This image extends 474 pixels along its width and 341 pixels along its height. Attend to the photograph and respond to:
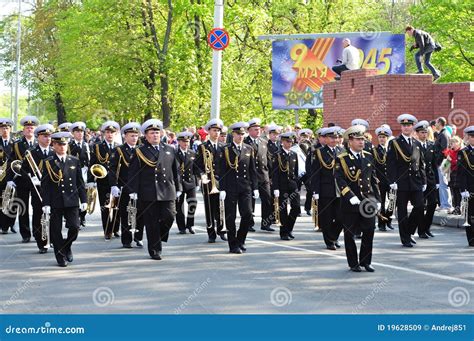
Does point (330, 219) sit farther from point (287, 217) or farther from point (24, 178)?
point (24, 178)

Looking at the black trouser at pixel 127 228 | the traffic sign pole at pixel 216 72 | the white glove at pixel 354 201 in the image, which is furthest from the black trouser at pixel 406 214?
the traffic sign pole at pixel 216 72

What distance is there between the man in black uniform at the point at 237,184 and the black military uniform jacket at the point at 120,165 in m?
1.68

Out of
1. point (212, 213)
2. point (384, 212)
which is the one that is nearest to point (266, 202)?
point (212, 213)

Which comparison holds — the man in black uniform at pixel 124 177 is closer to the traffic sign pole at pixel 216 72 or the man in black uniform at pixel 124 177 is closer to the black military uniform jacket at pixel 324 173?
the black military uniform jacket at pixel 324 173

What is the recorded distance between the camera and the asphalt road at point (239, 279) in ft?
31.7

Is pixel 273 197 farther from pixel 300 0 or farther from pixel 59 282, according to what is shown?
pixel 300 0

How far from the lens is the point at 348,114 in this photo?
27.9 m

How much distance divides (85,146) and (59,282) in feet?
22.8

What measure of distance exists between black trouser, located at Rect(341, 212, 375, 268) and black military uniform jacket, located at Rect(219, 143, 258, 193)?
108 inches

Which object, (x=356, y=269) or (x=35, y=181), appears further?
(x=35, y=181)

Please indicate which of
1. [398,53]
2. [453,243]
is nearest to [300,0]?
[398,53]

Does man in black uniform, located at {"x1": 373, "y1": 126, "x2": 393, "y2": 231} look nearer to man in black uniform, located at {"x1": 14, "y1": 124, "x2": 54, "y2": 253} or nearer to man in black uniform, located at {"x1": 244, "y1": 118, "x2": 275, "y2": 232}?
man in black uniform, located at {"x1": 244, "y1": 118, "x2": 275, "y2": 232}

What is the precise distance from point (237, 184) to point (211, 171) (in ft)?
6.27

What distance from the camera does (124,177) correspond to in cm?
1580
